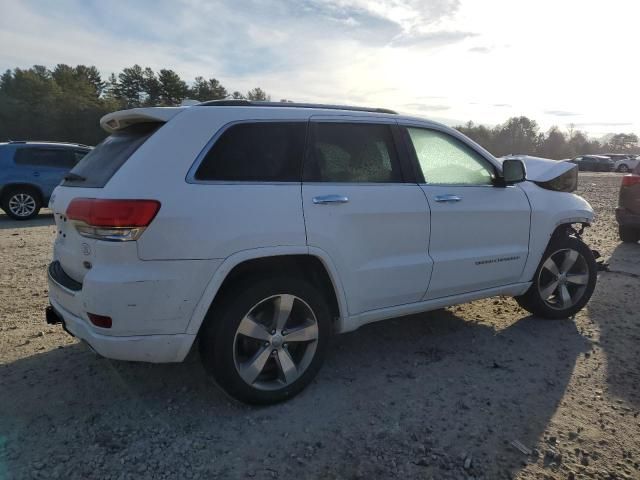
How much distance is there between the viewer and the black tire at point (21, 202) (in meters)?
11.0

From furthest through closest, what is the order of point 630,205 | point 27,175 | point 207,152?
1. point 27,175
2. point 630,205
3. point 207,152

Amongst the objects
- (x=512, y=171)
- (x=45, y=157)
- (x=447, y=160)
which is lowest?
(x=45, y=157)

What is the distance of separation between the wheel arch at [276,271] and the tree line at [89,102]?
30.7m

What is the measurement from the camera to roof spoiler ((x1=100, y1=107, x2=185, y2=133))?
9.32 ft

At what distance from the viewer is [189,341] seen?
8.99 ft

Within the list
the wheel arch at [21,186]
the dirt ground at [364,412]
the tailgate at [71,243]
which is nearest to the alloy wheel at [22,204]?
the wheel arch at [21,186]

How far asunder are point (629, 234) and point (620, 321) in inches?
183

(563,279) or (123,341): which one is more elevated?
(123,341)

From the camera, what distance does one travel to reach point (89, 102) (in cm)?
4934

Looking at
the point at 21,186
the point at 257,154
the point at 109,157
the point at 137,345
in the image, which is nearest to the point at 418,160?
the point at 257,154

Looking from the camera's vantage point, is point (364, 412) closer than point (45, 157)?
Yes

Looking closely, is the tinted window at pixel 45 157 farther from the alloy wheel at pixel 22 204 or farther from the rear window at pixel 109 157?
the rear window at pixel 109 157

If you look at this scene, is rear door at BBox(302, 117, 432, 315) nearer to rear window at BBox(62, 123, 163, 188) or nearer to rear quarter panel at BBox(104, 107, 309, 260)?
rear quarter panel at BBox(104, 107, 309, 260)

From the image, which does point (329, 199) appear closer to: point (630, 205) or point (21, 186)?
point (630, 205)
